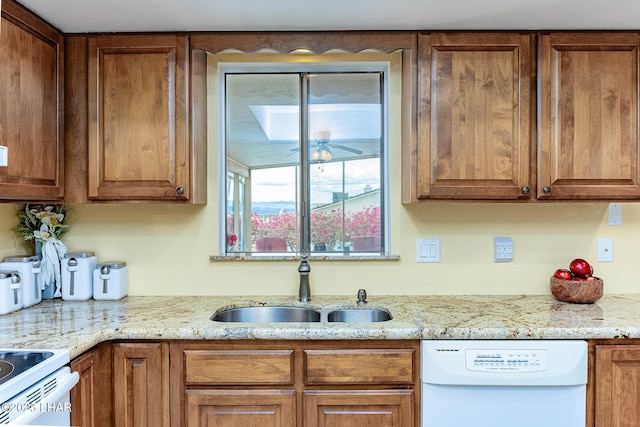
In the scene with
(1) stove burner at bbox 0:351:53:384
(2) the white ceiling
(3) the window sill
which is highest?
(2) the white ceiling

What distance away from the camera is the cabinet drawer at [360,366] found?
160 cm

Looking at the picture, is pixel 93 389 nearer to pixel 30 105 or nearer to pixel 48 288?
pixel 48 288

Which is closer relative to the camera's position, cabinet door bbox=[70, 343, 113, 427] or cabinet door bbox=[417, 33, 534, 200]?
cabinet door bbox=[70, 343, 113, 427]

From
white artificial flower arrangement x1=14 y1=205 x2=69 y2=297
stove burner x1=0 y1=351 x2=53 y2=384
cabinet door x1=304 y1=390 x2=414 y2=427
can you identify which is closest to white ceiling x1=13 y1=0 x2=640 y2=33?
white artificial flower arrangement x1=14 y1=205 x2=69 y2=297

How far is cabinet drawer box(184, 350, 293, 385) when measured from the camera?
5.26 ft

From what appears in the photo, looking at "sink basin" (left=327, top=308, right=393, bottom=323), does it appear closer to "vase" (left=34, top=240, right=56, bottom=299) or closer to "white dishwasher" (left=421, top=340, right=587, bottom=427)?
"white dishwasher" (left=421, top=340, right=587, bottom=427)

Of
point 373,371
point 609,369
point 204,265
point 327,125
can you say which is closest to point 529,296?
point 609,369

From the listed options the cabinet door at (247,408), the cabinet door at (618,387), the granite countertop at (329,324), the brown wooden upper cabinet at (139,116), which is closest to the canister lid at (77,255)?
the granite countertop at (329,324)

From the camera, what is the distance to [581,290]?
1945mm

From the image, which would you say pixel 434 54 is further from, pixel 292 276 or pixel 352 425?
pixel 352 425

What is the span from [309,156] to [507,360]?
1338 mm

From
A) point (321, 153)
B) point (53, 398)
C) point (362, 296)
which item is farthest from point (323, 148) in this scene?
point (53, 398)

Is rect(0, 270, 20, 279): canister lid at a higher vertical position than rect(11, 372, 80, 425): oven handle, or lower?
higher

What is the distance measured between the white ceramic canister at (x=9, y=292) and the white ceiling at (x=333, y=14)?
108 cm
